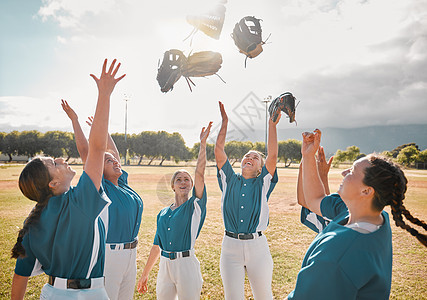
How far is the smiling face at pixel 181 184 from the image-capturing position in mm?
3486

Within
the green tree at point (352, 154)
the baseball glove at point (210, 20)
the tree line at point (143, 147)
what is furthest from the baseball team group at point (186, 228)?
the green tree at point (352, 154)

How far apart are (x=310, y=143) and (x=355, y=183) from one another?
2.48ft

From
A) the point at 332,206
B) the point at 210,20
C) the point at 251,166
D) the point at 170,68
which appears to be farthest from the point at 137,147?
the point at 332,206

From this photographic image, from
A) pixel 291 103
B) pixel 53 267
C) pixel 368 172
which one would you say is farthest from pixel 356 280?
pixel 291 103

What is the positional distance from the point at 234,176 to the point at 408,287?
445 centimetres

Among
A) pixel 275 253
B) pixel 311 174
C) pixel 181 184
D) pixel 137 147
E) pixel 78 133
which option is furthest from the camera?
pixel 137 147

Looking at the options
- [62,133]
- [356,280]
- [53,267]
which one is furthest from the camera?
[62,133]

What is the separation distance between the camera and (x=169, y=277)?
306 centimetres

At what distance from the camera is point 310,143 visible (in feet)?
8.04

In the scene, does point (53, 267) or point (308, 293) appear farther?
point (53, 267)

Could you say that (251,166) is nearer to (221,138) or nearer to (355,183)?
(221,138)

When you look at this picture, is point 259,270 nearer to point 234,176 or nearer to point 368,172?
point 234,176

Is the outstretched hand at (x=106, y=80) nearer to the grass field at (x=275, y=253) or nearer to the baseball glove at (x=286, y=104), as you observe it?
the baseball glove at (x=286, y=104)

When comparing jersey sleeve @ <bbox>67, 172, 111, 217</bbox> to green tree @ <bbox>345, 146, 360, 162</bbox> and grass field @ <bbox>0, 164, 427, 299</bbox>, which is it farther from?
green tree @ <bbox>345, 146, 360, 162</bbox>
